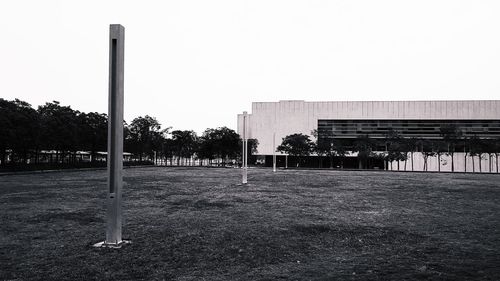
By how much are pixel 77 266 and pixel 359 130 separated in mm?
102519

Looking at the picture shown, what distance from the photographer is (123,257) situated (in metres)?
6.73

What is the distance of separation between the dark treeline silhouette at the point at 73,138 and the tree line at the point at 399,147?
1712 cm

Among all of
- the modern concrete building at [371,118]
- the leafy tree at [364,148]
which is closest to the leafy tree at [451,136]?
the modern concrete building at [371,118]

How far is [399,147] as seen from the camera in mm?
85500

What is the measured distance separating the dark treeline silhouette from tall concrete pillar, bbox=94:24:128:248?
40.9 metres

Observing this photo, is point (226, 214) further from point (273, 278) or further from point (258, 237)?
point (273, 278)

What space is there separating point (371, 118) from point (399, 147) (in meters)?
18.7

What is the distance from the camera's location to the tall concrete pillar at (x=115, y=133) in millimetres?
7488

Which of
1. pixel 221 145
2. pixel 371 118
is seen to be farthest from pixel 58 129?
pixel 371 118

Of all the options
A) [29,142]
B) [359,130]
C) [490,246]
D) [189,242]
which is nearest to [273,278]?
[189,242]

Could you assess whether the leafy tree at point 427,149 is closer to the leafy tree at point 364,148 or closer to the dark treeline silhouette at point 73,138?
the leafy tree at point 364,148

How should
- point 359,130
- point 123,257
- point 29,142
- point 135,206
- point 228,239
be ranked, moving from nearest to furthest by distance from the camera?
point 123,257, point 228,239, point 135,206, point 29,142, point 359,130

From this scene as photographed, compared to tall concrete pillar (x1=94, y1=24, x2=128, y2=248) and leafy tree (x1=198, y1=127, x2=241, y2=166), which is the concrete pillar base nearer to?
tall concrete pillar (x1=94, y1=24, x2=128, y2=248)

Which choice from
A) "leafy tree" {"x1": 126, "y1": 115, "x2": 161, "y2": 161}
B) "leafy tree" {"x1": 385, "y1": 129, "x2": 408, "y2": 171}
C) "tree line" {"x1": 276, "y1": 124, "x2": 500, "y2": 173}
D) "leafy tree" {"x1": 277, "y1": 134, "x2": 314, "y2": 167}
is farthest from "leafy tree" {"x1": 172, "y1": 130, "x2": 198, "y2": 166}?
"leafy tree" {"x1": 385, "y1": 129, "x2": 408, "y2": 171}
